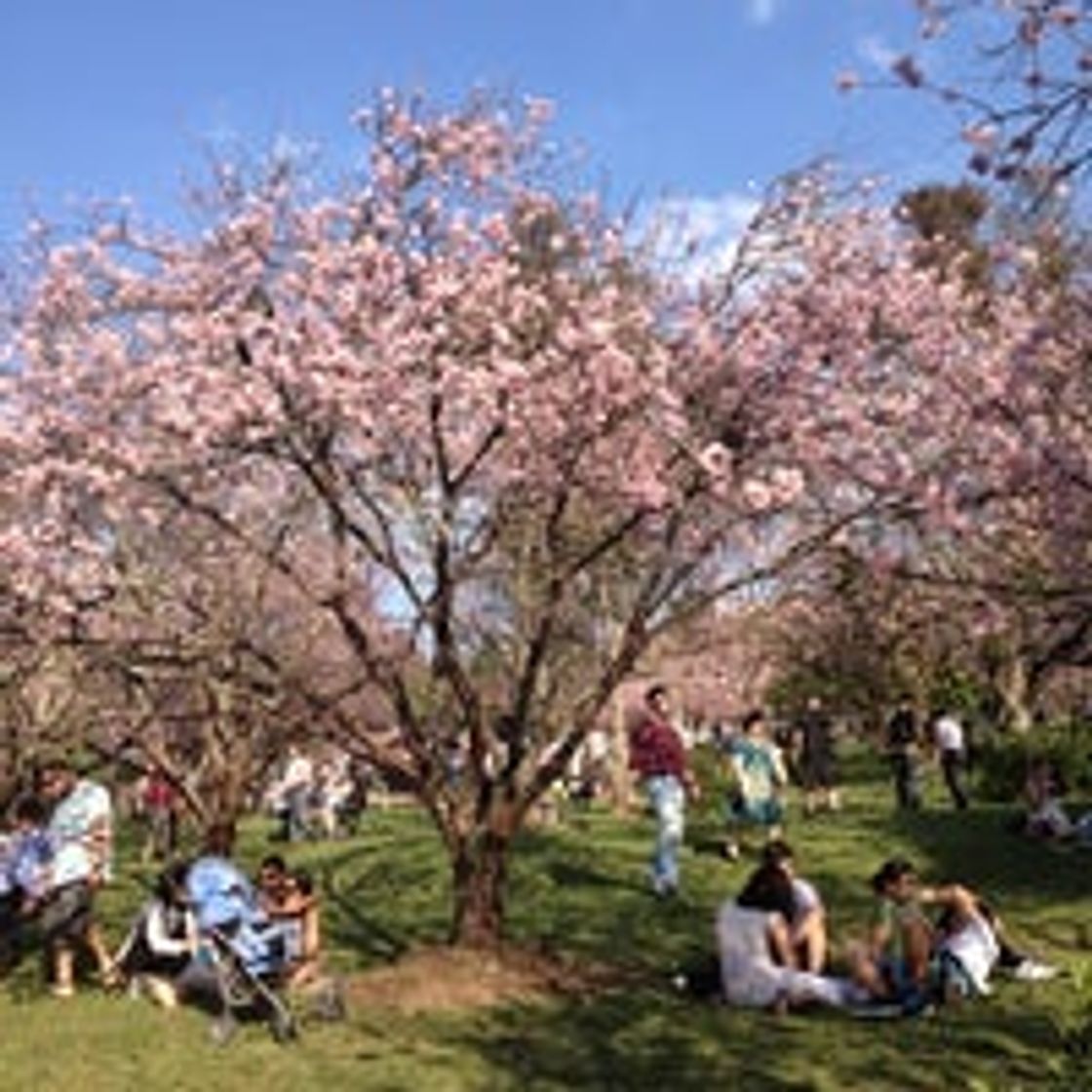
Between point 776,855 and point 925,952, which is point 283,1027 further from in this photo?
point 925,952

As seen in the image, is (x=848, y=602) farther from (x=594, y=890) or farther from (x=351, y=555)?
(x=351, y=555)

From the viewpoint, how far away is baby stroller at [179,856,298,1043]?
10289mm

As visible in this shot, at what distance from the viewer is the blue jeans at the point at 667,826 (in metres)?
14.1

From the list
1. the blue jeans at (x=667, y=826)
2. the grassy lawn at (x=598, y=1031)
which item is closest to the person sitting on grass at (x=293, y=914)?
the grassy lawn at (x=598, y=1031)

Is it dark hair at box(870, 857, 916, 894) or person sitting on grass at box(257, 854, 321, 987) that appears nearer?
dark hair at box(870, 857, 916, 894)

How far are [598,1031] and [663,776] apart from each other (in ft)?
14.9

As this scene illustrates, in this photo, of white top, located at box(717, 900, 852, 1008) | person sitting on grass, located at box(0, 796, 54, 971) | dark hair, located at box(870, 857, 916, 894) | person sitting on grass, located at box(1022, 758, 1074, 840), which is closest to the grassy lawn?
white top, located at box(717, 900, 852, 1008)

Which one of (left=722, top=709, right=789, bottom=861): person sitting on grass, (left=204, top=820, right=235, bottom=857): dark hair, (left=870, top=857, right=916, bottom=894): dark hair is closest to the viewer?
(left=870, top=857, right=916, bottom=894): dark hair

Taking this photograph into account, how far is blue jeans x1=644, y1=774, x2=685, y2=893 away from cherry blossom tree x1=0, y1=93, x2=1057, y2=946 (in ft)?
4.68

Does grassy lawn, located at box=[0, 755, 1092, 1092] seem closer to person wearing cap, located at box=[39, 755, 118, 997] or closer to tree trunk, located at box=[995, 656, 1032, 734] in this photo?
person wearing cap, located at box=[39, 755, 118, 997]

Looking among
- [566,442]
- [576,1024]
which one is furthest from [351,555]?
[576,1024]

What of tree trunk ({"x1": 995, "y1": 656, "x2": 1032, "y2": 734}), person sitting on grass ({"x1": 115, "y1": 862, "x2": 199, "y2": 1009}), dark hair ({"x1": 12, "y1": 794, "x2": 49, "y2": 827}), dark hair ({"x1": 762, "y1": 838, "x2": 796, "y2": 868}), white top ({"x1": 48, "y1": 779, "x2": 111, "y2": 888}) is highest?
tree trunk ({"x1": 995, "y1": 656, "x2": 1032, "y2": 734})

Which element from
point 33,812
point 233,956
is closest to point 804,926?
point 233,956

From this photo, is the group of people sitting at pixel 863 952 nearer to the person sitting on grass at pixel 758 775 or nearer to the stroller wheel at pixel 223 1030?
the stroller wheel at pixel 223 1030
